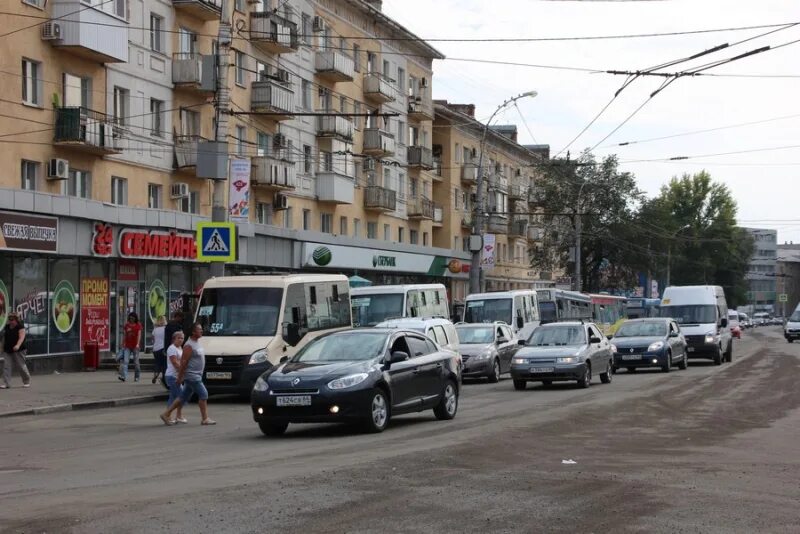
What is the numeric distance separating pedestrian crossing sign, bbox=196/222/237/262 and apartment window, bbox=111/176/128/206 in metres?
9.80

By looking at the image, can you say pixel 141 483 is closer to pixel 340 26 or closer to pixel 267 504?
pixel 267 504

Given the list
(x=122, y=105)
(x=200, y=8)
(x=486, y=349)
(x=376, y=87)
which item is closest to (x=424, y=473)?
(x=486, y=349)

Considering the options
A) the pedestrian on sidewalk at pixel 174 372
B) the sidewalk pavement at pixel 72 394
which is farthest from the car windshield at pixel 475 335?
the pedestrian on sidewalk at pixel 174 372

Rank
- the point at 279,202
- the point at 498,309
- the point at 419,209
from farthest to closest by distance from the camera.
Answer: the point at 419,209 → the point at 279,202 → the point at 498,309

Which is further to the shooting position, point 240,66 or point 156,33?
point 240,66

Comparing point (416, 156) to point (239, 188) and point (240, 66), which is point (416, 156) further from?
point (239, 188)

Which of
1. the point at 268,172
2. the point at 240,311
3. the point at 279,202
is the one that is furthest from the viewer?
the point at 279,202

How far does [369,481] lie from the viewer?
11180 mm

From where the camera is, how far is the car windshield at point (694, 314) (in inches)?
1671

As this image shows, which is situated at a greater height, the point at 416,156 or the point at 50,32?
the point at 416,156

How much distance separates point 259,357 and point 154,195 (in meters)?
16.0

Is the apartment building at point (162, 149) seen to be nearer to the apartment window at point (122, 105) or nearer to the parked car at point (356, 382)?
the apartment window at point (122, 105)

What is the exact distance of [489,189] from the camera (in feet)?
209

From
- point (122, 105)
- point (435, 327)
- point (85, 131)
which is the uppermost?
point (122, 105)
